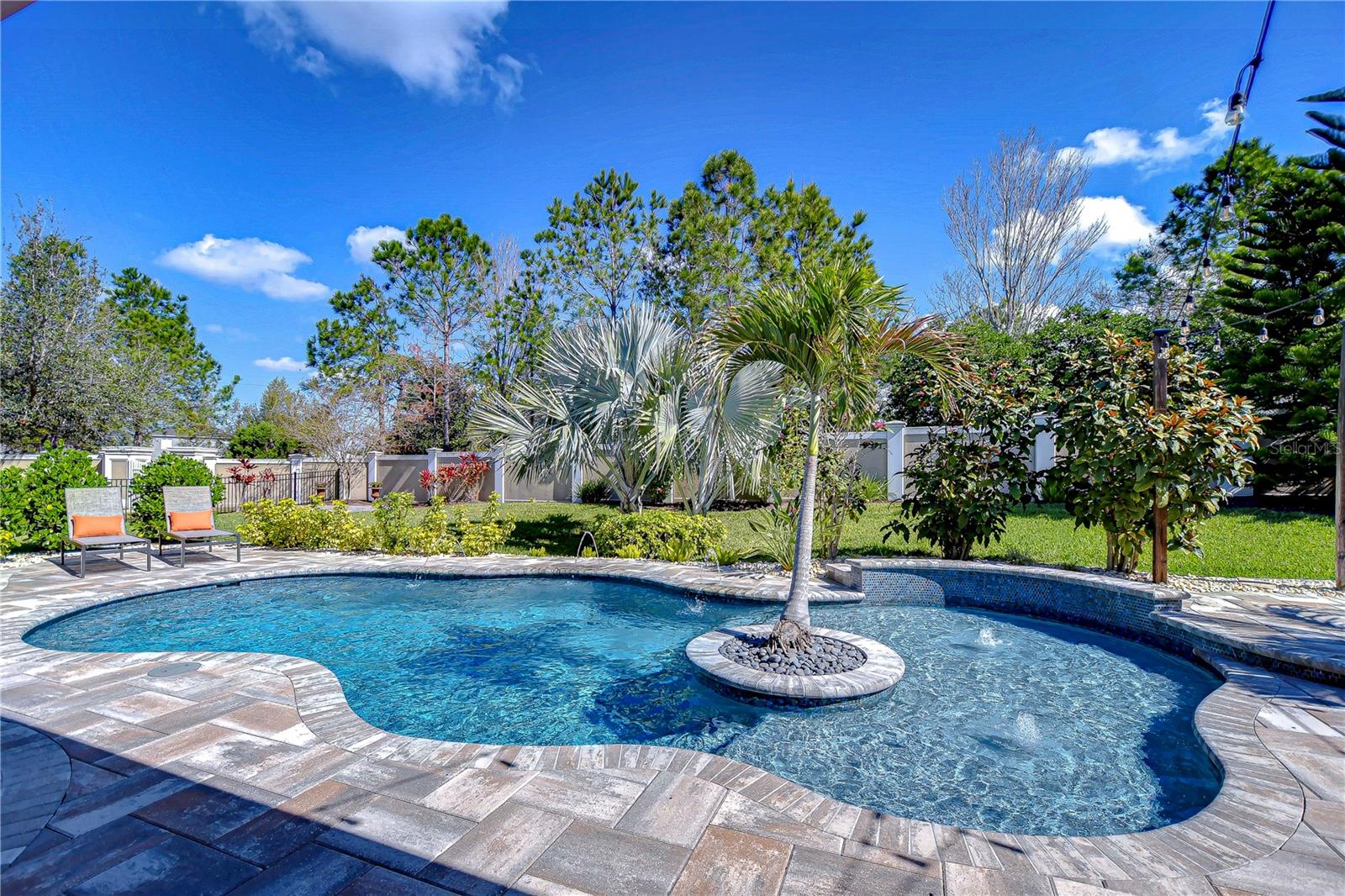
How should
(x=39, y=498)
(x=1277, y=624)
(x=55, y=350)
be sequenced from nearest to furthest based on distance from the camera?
(x=1277, y=624)
(x=39, y=498)
(x=55, y=350)

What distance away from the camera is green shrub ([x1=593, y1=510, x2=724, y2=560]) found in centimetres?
857

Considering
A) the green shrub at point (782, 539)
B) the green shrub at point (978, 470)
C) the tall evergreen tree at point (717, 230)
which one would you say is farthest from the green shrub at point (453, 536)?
the tall evergreen tree at point (717, 230)

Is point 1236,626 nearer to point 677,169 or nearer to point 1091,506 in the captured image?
point 1091,506

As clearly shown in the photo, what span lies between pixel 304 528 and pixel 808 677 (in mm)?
8650

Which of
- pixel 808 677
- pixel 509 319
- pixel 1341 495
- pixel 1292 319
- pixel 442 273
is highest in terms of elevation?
pixel 442 273

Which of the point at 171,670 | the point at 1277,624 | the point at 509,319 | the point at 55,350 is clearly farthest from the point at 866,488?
the point at 509,319

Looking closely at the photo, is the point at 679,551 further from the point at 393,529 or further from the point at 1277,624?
the point at 1277,624

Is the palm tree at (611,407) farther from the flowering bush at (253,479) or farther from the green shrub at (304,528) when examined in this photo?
the flowering bush at (253,479)

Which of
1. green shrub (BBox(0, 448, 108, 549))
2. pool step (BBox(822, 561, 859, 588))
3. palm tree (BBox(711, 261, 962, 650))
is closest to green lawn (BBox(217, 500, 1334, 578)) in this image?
pool step (BBox(822, 561, 859, 588))

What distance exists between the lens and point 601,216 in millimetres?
21344

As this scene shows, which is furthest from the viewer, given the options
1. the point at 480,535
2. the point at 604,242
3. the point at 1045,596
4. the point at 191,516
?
the point at 604,242

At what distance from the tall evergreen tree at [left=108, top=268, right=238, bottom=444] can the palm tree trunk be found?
108ft

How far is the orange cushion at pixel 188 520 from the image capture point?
8.40 metres

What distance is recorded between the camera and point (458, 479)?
18.2 metres
